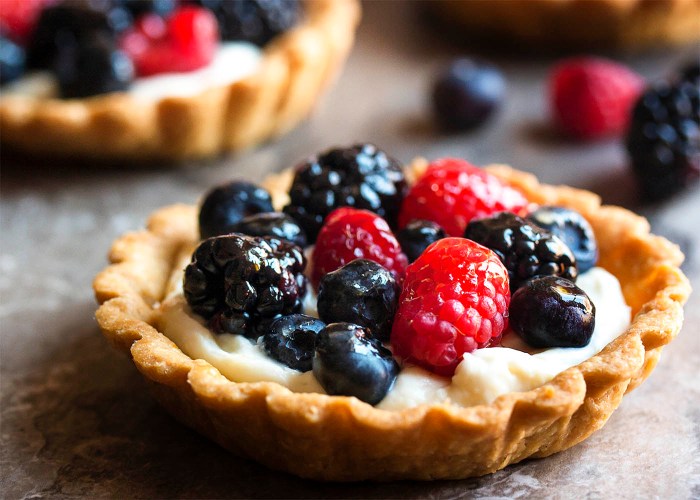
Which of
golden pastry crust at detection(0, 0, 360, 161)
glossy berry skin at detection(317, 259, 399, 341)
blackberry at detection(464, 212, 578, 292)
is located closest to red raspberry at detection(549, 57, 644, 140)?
golden pastry crust at detection(0, 0, 360, 161)

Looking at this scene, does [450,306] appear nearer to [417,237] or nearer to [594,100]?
[417,237]

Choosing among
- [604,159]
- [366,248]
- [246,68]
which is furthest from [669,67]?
[366,248]

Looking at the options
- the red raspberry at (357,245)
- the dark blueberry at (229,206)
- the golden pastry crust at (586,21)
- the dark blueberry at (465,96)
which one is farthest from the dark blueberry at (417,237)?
the golden pastry crust at (586,21)

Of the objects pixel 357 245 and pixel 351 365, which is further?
pixel 357 245

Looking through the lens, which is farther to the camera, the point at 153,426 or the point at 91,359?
the point at 91,359

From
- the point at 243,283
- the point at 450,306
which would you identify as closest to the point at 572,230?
the point at 450,306

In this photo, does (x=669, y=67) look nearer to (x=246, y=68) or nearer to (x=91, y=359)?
(x=246, y=68)
